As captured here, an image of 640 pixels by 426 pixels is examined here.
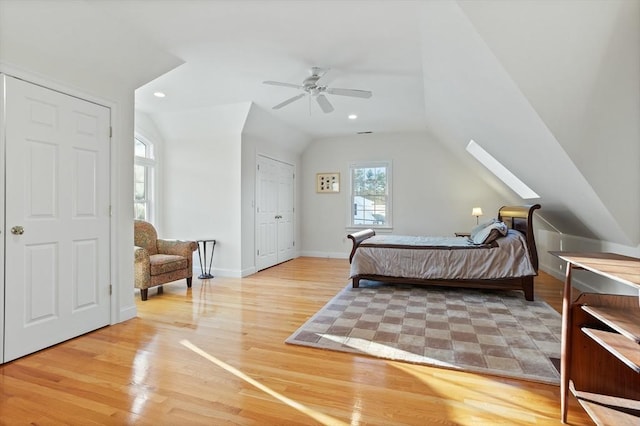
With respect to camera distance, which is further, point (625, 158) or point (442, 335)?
point (442, 335)

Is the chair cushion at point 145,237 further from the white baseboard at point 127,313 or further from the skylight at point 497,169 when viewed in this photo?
the skylight at point 497,169

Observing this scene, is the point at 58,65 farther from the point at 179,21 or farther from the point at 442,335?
the point at 442,335

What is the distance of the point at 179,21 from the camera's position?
2713 millimetres

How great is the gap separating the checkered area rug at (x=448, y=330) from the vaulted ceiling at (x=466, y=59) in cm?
117

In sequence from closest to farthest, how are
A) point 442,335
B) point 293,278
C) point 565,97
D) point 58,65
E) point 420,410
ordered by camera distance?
point 420,410 < point 565,97 < point 58,65 < point 442,335 < point 293,278

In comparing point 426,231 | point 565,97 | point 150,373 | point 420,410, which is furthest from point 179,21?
Answer: point 426,231

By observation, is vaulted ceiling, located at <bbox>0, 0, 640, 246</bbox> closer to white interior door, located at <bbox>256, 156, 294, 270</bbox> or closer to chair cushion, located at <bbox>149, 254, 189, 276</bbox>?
white interior door, located at <bbox>256, 156, 294, 270</bbox>

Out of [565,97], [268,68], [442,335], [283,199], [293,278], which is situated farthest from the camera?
[283,199]

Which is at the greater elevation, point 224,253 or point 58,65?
point 58,65

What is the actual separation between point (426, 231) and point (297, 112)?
3.56 metres

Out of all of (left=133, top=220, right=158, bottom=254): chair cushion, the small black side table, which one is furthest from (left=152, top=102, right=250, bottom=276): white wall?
(left=133, top=220, right=158, bottom=254): chair cushion

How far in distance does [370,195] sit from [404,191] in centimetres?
72

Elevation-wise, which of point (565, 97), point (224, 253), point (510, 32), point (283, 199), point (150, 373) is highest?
point (510, 32)

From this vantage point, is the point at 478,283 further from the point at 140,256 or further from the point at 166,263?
the point at 140,256
